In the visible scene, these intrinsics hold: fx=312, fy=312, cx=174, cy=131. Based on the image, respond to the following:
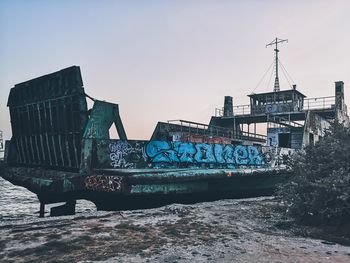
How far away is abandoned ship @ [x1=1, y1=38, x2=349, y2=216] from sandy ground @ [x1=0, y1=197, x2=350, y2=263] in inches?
81.7

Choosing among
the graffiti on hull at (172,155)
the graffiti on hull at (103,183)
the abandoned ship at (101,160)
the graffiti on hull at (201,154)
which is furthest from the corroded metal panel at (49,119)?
the graffiti on hull at (201,154)

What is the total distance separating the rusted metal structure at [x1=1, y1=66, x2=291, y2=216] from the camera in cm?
912

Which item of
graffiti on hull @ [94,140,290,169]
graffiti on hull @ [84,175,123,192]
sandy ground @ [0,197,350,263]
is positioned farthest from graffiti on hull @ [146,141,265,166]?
sandy ground @ [0,197,350,263]

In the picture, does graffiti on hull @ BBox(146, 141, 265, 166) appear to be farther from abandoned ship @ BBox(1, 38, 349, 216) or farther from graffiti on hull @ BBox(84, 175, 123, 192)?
graffiti on hull @ BBox(84, 175, 123, 192)

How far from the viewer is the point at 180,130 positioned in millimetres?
18375

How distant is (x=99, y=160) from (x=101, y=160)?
0.06m

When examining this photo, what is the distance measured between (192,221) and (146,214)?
4.05ft

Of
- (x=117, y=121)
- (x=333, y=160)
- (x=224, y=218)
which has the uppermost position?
(x=117, y=121)

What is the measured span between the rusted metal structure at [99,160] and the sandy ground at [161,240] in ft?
6.50

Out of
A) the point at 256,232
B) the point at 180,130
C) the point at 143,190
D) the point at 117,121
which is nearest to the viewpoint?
the point at 256,232

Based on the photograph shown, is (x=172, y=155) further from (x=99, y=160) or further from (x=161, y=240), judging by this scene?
(x=161, y=240)

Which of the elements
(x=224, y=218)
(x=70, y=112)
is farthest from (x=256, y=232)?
(x=70, y=112)

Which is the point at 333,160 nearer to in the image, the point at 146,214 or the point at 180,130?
the point at 146,214

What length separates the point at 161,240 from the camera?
524 centimetres
